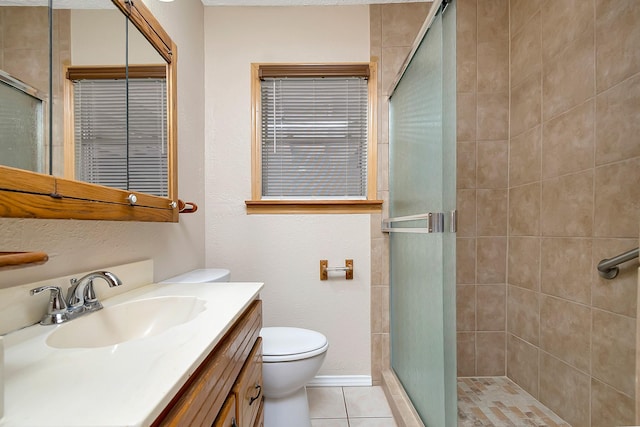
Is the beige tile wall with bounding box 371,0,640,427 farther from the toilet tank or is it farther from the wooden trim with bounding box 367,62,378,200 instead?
the toilet tank

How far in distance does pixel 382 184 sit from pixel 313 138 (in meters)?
0.54

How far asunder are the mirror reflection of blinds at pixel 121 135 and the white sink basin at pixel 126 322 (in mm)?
394

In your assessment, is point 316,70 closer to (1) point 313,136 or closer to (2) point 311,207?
(1) point 313,136

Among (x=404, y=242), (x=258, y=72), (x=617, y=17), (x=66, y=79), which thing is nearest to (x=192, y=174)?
(x=258, y=72)

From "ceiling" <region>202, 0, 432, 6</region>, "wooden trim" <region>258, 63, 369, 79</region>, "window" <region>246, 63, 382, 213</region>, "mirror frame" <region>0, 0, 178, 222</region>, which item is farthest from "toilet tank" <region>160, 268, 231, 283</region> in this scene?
"ceiling" <region>202, 0, 432, 6</region>

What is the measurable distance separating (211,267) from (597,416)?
209cm

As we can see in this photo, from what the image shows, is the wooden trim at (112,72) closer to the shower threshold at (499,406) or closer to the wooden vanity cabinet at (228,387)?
the wooden vanity cabinet at (228,387)

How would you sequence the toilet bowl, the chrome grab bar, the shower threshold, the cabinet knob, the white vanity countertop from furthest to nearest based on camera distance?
the shower threshold → the toilet bowl → the chrome grab bar → the cabinet knob → the white vanity countertop

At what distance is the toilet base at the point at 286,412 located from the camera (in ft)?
4.68

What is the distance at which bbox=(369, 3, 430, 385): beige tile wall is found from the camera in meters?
1.95

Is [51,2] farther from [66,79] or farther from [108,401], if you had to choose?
[108,401]

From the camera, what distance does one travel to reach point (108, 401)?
17.2 inches

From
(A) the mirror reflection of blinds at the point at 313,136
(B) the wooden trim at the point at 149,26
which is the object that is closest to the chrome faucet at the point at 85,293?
(B) the wooden trim at the point at 149,26

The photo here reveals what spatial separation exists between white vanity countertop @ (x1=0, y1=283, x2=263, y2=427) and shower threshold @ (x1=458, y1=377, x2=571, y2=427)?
4.95ft
